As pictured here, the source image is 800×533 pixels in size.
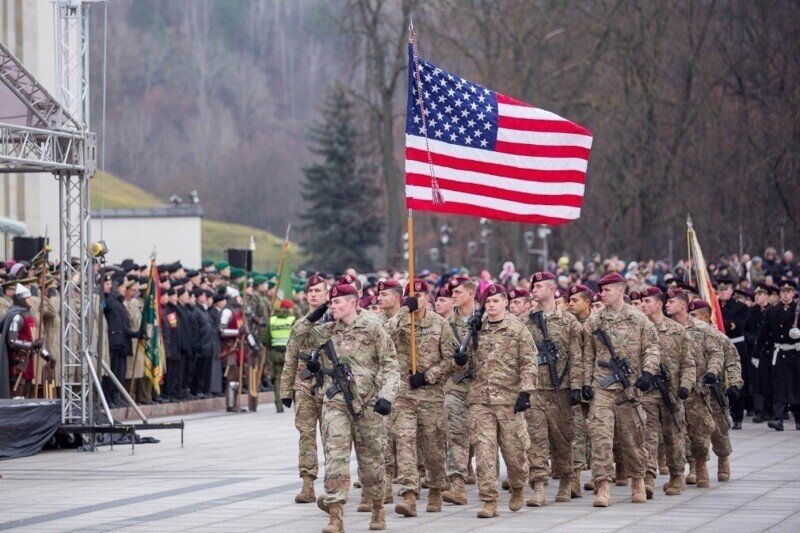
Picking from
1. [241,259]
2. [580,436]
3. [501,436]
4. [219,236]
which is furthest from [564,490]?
[219,236]

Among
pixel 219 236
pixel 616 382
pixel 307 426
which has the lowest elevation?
pixel 307 426

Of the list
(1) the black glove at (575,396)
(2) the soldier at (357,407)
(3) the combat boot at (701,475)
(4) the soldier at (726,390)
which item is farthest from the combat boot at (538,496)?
(4) the soldier at (726,390)

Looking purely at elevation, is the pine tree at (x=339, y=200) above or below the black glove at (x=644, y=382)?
above

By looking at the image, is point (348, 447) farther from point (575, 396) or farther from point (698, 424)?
point (698, 424)

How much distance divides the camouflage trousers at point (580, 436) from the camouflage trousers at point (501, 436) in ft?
5.01

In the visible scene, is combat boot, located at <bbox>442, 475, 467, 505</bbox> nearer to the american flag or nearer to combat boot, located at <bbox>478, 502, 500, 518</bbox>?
combat boot, located at <bbox>478, 502, 500, 518</bbox>

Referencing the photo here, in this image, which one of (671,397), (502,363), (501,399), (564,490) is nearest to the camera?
(501,399)

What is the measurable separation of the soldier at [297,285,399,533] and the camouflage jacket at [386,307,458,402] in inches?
45.1

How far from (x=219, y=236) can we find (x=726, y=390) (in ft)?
246

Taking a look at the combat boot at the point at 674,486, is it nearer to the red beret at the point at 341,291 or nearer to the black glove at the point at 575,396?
the black glove at the point at 575,396

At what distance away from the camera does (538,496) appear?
14.2m

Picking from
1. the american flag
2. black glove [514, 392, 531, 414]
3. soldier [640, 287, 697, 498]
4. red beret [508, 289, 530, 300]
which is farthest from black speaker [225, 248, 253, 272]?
black glove [514, 392, 531, 414]

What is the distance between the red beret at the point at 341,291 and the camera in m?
12.9

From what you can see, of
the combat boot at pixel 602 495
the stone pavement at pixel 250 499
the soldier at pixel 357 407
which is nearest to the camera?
the soldier at pixel 357 407
